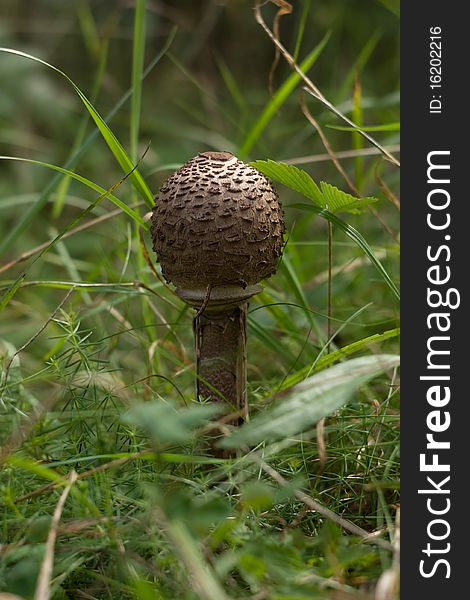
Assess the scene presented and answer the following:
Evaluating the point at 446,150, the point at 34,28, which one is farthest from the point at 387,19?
the point at 446,150

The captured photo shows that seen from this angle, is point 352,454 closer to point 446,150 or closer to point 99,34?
point 446,150

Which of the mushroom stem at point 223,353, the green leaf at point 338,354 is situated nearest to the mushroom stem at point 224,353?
the mushroom stem at point 223,353

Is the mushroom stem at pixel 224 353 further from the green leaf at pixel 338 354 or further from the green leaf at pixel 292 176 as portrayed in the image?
the green leaf at pixel 292 176

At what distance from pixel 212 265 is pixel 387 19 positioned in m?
3.00

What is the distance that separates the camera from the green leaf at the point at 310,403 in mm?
1203

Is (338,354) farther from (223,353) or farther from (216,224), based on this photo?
(216,224)

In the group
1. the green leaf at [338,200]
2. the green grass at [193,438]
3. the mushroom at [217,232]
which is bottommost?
the green grass at [193,438]

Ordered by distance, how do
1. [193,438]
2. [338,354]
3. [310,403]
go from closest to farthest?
[310,403] → [193,438] → [338,354]

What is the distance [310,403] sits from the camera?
50.7 inches

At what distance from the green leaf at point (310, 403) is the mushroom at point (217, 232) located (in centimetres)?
27

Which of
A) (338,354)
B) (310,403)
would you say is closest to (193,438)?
(310,403)

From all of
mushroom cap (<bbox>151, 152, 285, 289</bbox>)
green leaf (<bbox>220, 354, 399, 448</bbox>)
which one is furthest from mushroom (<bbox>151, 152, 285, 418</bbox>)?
green leaf (<bbox>220, 354, 399, 448</bbox>)

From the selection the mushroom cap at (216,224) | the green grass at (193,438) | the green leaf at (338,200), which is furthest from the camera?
the green leaf at (338,200)

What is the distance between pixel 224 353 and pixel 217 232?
0.32 metres
